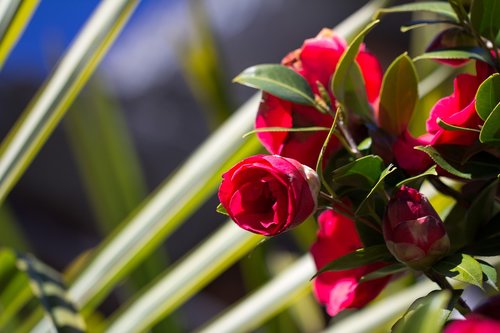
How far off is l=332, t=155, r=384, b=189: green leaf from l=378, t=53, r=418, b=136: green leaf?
0.06m

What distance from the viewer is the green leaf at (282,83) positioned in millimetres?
388

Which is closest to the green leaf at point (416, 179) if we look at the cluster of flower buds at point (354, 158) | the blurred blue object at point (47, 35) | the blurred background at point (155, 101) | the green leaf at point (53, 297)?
the cluster of flower buds at point (354, 158)

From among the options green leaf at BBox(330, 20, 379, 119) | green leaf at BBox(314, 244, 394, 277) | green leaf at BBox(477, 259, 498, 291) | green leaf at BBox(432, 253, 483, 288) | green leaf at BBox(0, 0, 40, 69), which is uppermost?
green leaf at BBox(0, 0, 40, 69)

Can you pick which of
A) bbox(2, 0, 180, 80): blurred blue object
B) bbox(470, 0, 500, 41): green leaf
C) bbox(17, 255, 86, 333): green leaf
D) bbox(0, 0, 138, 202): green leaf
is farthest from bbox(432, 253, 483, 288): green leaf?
bbox(2, 0, 180, 80): blurred blue object

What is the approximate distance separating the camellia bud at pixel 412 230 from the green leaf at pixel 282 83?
3.0 inches

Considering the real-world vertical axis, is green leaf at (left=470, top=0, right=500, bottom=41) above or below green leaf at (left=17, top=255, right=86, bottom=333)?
above

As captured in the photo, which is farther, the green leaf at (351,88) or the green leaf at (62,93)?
the green leaf at (62,93)

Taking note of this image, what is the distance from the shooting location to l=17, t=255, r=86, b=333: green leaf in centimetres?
58

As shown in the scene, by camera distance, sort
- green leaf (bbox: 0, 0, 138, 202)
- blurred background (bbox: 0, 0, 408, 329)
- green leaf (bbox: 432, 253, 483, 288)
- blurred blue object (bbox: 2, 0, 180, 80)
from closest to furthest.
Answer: green leaf (bbox: 432, 253, 483, 288) → green leaf (bbox: 0, 0, 138, 202) → blurred blue object (bbox: 2, 0, 180, 80) → blurred background (bbox: 0, 0, 408, 329)

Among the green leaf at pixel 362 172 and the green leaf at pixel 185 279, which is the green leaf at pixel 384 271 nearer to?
the green leaf at pixel 362 172

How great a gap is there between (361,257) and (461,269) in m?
0.05

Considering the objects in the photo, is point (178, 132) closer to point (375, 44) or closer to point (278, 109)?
point (375, 44)

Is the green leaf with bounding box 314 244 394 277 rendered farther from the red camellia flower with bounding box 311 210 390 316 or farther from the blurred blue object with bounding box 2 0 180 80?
the blurred blue object with bounding box 2 0 180 80

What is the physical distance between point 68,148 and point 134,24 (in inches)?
24.1
